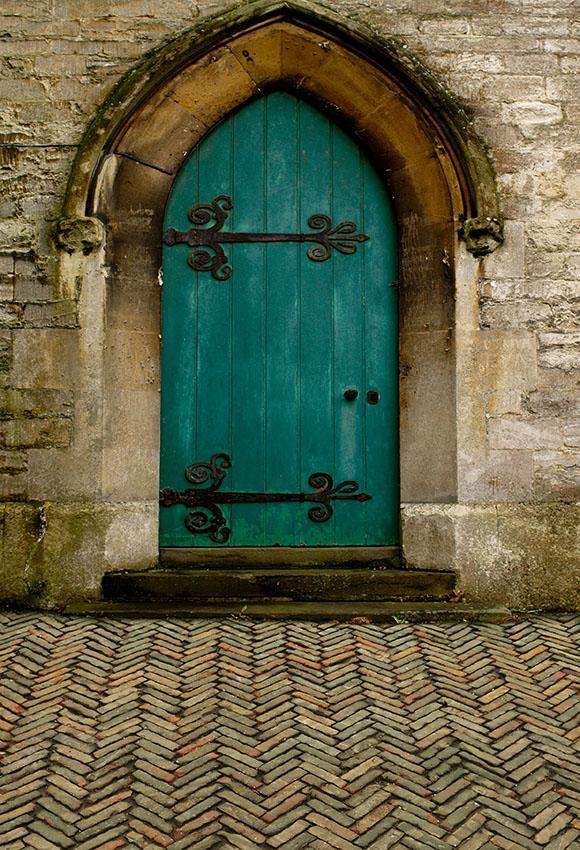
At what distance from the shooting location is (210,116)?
200 inches

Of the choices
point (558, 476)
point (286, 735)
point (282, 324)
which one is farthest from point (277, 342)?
point (286, 735)

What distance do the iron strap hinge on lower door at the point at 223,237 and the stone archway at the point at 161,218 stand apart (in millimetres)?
228

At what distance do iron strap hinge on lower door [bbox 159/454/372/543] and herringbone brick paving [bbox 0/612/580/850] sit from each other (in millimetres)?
754

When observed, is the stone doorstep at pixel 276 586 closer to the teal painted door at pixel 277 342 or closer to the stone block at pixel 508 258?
the teal painted door at pixel 277 342

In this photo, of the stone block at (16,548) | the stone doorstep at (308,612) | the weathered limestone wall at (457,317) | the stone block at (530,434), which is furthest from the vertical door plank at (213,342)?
the stone block at (530,434)

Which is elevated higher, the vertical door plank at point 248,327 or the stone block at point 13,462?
the vertical door plank at point 248,327

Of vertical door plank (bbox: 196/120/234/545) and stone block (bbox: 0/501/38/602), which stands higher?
vertical door plank (bbox: 196/120/234/545)

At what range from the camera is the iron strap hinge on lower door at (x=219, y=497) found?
503 cm

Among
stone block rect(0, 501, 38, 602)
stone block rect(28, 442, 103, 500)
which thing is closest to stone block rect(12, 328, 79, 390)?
stone block rect(28, 442, 103, 500)

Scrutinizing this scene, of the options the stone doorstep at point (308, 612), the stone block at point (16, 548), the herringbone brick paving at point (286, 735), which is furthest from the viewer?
the stone block at point (16, 548)

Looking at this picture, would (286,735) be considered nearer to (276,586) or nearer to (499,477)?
(276,586)

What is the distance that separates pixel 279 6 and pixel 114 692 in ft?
12.5

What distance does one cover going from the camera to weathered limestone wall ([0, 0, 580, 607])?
15.5 ft

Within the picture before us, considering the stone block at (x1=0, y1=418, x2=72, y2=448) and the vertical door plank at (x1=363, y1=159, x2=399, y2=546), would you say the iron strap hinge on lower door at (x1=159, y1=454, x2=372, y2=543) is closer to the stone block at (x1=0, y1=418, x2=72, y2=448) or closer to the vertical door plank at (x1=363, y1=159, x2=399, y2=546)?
the vertical door plank at (x1=363, y1=159, x2=399, y2=546)
